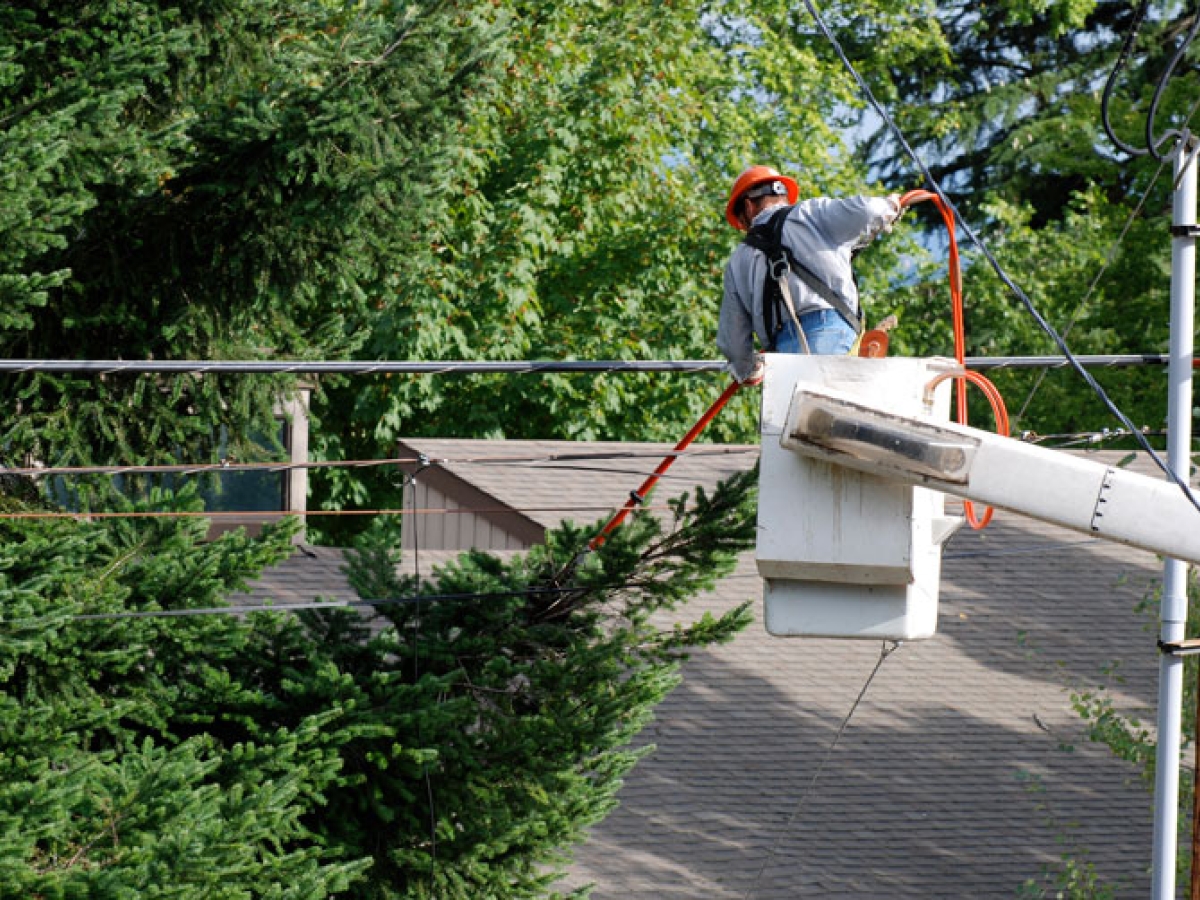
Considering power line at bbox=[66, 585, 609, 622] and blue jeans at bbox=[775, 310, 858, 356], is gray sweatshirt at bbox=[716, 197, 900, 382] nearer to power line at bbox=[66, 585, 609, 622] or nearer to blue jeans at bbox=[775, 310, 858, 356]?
blue jeans at bbox=[775, 310, 858, 356]

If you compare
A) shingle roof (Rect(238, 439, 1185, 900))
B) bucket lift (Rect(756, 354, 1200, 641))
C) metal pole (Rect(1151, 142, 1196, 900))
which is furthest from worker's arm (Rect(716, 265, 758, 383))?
shingle roof (Rect(238, 439, 1185, 900))

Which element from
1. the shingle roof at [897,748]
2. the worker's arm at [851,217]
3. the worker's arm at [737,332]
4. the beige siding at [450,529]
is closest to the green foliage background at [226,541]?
the worker's arm at [737,332]

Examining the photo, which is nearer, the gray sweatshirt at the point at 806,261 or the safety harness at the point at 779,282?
the gray sweatshirt at the point at 806,261

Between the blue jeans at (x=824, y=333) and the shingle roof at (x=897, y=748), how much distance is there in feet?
13.1

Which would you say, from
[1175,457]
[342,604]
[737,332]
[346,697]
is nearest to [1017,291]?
[737,332]

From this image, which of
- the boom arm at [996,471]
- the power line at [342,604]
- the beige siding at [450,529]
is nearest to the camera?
the boom arm at [996,471]

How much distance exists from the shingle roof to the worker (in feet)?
12.7

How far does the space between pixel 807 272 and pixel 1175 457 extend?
6.57 feet

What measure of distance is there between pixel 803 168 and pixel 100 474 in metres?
16.4

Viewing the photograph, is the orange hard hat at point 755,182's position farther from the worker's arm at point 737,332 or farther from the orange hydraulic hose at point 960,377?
the orange hydraulic hose at point 960,377

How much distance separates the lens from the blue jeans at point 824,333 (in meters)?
6.04

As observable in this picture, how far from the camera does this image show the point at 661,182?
69.7 feet

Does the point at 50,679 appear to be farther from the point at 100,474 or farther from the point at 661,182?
the point at 661,182

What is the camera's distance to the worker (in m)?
5.92
